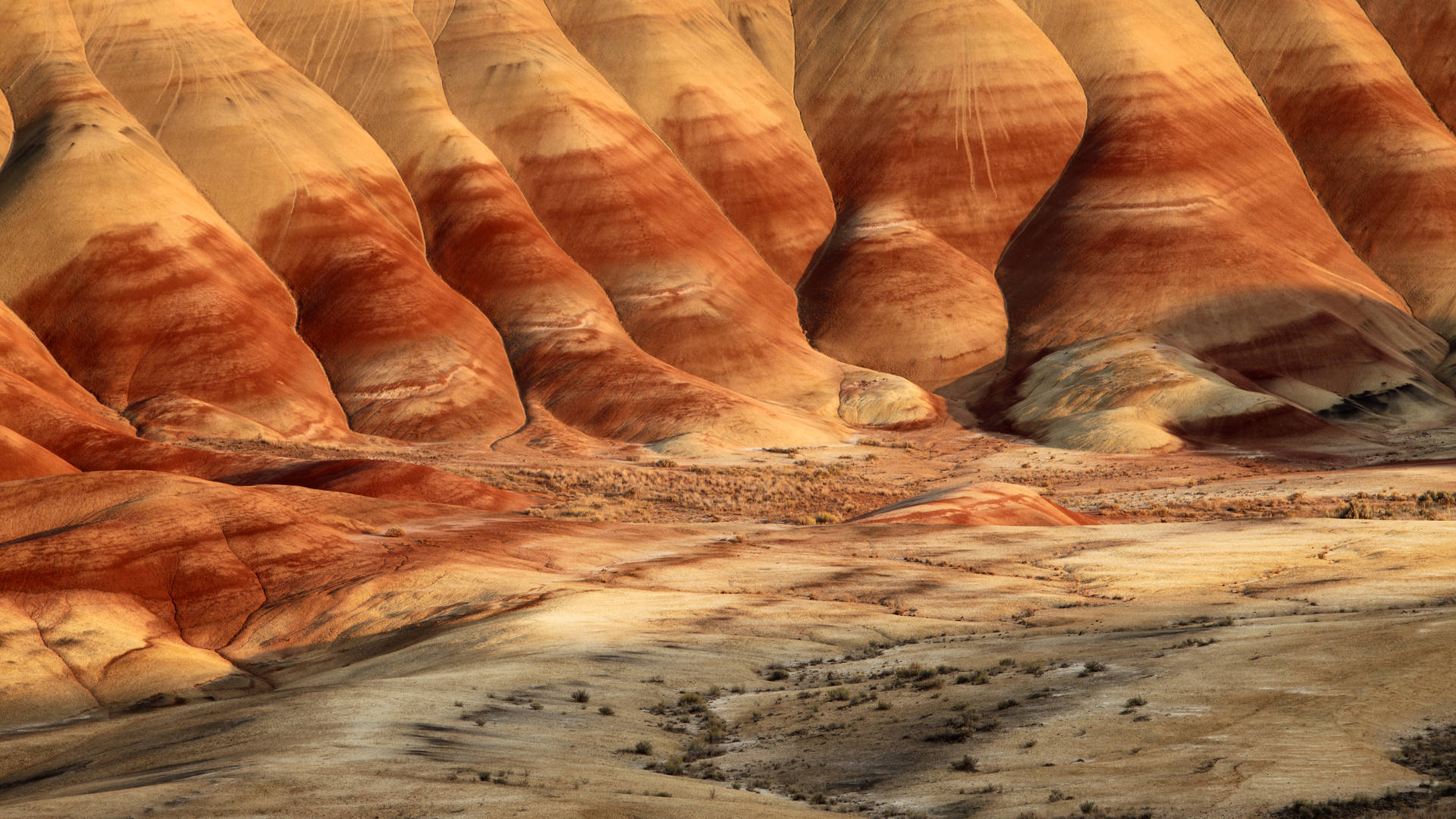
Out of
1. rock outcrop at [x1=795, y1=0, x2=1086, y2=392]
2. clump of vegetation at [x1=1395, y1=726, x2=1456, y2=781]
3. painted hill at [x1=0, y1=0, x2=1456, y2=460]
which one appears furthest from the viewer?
rock outcrop at [x1=795, y1=0, x2=1086, y2=392]

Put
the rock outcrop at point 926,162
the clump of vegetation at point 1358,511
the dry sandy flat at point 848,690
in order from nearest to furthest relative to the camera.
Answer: the dry sandy flat at point 848,690
the clump of vegetation at point 1358,511
the rock outcrop at point 926,162

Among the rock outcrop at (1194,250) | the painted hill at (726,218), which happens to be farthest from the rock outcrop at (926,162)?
the rock outcrop at (1194,250)

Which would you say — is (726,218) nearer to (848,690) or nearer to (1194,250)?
(1194,250)

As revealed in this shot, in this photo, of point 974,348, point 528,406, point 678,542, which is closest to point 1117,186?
point 974,348

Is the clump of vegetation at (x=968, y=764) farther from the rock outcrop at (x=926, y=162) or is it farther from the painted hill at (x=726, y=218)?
the rock outcrop at (x=926, y=162)

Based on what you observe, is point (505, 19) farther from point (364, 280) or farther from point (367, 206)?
point (364, 280)

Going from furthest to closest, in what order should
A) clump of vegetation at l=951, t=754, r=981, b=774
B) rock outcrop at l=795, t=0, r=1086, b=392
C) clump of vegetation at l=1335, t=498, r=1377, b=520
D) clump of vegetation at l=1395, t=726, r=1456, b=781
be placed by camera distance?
rock outcrop at l=795, t=0, r=1086, b=392, clump of vegetation at l=1335, t=498, r=1377, b=520, clump of vegetation at l=951, t=754, r=981, b=774, clump of vegetation at l=1395, t=726, r=1456, b=781

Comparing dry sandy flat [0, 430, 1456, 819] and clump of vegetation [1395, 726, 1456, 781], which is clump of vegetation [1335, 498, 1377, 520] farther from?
clump of vegetation [1395, 726, 1456, 781]

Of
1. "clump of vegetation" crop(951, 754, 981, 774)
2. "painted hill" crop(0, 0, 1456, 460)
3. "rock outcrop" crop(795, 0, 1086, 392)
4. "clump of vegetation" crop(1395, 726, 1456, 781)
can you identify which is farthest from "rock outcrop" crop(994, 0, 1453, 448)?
"clump of vegetation" crop(951, 754, 981, 774)
